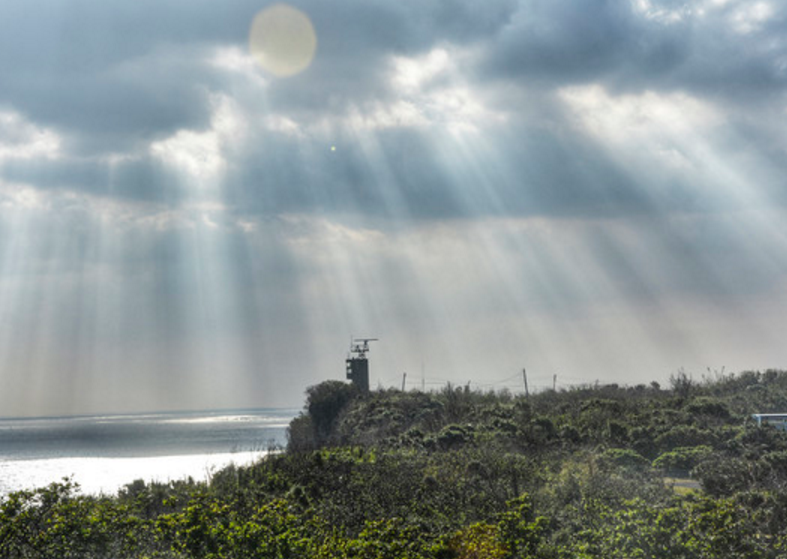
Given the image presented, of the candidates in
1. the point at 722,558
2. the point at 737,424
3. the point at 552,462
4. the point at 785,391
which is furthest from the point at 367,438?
the point at 722,558

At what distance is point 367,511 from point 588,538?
474 cm

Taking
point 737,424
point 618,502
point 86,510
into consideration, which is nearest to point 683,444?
→ point 737,424

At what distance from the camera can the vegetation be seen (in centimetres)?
1040

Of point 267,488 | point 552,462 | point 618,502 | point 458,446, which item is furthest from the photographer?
point 458,446

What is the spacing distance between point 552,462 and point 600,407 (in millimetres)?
10656

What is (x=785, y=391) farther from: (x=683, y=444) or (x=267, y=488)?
(x=267, y=488)

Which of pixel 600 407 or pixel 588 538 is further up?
pixel 600 407

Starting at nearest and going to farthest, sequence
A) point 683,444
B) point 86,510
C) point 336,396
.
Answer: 1. point 86,510
2. point 683,444
3. point 336,396

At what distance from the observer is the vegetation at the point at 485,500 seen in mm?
10398

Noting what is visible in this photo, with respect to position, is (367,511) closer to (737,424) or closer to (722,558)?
(722,558)

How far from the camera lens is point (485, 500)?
1566 cm

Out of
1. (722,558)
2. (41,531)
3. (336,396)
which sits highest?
(336,396)

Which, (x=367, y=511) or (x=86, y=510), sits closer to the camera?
(x=86, y=510)

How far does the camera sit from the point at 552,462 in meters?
20.9
